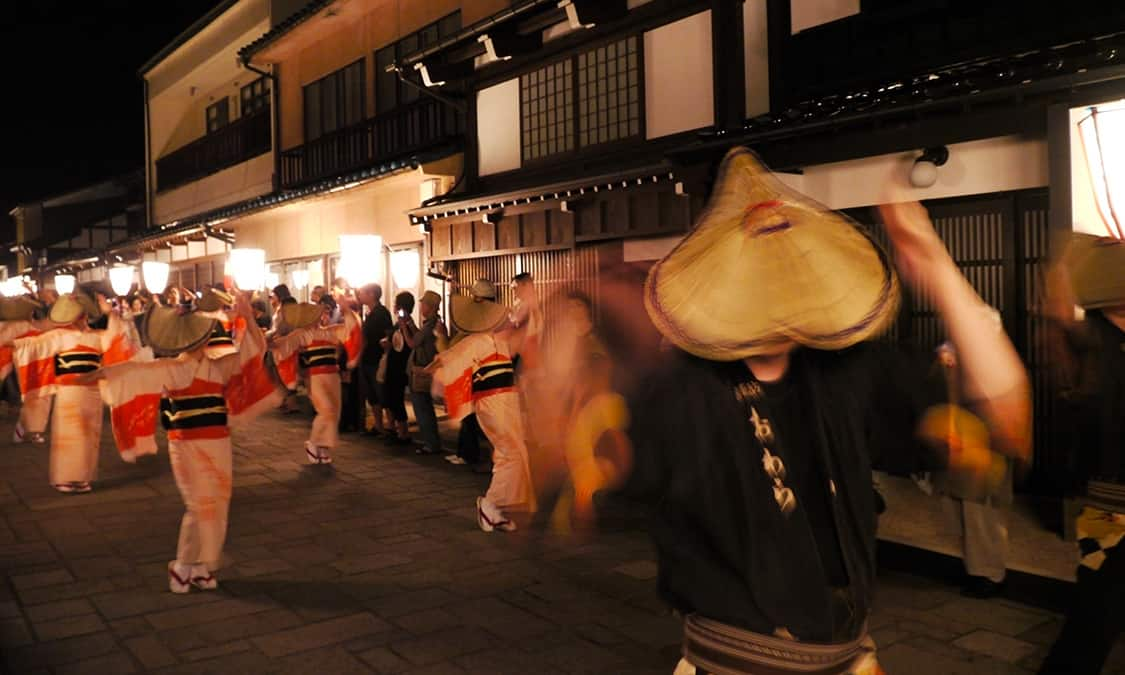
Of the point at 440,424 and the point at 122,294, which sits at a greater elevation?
the point at 122,294

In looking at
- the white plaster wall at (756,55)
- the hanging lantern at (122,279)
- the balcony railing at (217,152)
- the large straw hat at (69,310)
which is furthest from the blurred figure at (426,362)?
the balcony railing at (217,152)

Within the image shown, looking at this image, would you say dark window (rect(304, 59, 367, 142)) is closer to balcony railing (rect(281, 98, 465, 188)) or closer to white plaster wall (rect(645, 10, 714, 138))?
balcony railing (rect(281, 98, 465, 188))

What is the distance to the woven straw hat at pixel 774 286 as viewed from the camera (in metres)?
2.45

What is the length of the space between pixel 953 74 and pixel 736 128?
234 centimetres

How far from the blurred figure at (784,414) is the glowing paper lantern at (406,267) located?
48.1 ft

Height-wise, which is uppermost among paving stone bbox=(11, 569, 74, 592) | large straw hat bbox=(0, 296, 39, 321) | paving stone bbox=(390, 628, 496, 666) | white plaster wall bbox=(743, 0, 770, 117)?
white plaster wall bbox=(743, 0, 770, 117)

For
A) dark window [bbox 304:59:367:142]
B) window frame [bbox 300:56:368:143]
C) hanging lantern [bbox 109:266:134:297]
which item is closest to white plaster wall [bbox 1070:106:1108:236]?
window frame [bbox 300:56:368:143]

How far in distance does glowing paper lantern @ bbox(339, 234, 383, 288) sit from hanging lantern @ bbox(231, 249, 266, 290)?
2756 mm

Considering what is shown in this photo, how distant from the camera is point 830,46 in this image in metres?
10.1

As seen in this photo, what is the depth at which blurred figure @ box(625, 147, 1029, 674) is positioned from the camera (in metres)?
2.48

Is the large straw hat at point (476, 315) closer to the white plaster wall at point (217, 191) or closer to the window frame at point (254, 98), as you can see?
the white plaster wall at point (217, 191)

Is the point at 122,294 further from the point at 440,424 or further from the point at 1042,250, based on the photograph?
the point at 1042,250

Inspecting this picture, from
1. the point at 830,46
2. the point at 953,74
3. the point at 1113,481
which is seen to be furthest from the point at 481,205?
the point at 1113,481

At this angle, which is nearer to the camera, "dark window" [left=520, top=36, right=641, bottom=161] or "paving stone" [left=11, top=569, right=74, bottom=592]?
"paving stone" [left=11, top=569, right=74, bottom=592]
